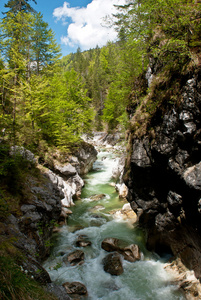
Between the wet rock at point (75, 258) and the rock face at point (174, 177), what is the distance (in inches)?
138

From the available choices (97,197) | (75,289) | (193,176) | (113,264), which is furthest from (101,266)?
(97,197)

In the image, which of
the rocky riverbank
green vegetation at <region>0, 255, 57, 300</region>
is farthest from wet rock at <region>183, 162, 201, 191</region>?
the rocky riverbank

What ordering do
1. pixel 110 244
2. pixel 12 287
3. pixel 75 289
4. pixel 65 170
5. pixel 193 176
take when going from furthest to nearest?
pixel 65 170
pixel 110 244
pixel 75 289
pixel 193 176
pixel 12 287

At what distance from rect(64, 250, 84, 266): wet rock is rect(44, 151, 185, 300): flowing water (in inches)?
8.0

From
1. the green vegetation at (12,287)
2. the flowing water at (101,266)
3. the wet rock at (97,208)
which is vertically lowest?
the flowing water at (101,266)

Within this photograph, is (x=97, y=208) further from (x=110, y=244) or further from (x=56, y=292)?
(x=56, y=292)

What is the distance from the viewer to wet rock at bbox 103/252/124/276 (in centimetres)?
739

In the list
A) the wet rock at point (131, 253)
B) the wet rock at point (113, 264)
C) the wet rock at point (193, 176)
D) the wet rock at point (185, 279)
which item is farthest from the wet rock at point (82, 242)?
the wet rock at point (193, 176)

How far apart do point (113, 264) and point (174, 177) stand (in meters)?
5.05

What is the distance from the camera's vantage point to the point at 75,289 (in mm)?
6391

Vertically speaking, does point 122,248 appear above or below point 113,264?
above

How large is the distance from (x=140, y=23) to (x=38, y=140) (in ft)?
35.0

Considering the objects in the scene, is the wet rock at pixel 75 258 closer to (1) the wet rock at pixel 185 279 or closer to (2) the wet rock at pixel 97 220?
(2) the wet rock at pixel 97 220

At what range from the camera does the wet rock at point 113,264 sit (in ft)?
24.3
